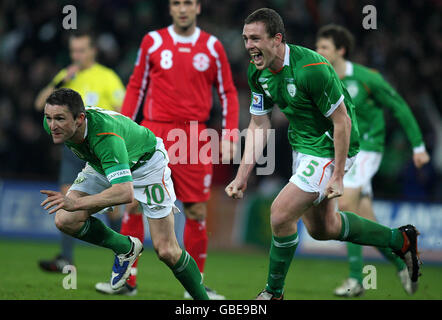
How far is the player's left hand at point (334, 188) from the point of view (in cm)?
491

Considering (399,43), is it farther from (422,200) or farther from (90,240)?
(90,240)

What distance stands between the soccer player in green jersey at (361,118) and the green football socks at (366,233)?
0.97 metres

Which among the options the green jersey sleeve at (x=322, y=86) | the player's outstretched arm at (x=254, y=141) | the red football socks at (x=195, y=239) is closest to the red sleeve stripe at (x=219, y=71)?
the red football socks at (x=195, y=239)

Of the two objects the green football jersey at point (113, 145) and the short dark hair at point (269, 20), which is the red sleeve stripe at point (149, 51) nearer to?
the green football jersey at point (113, 145)

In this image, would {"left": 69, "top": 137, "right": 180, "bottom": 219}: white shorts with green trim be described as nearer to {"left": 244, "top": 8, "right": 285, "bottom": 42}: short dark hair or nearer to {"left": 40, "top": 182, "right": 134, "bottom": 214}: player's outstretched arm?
{"left": 40, "top": 182, "right": 134, "bottom": 214}: player's outstretched arm

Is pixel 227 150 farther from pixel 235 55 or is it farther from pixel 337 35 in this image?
pixel 235 55

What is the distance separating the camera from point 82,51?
7578mm

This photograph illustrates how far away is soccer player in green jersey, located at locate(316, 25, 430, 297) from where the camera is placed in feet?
22.2

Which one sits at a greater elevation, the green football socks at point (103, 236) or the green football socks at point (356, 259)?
the green football socks at point (103, 236)

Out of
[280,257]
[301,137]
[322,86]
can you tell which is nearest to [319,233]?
Result: [280,257]

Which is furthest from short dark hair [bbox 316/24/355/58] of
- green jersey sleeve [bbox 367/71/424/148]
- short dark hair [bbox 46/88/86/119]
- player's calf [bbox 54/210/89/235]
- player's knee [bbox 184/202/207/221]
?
player's calf [bbox 54/210/89/235]

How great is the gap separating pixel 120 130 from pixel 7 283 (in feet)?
7.37

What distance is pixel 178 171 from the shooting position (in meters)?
6.21

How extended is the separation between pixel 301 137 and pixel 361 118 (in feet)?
6.10
